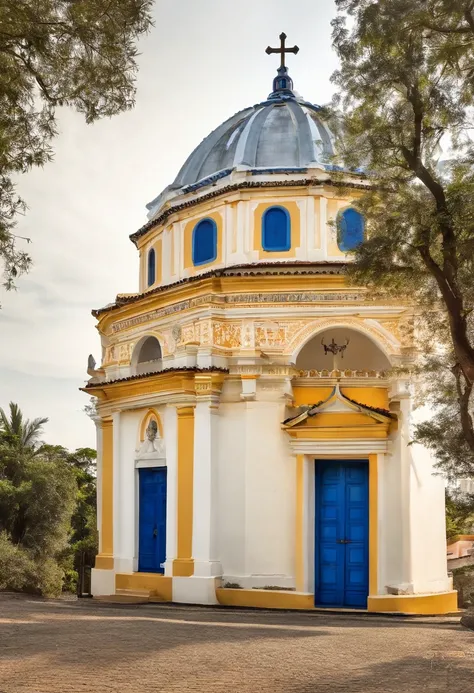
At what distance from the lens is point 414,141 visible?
11828mm

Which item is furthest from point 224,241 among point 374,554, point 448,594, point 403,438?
point 448,594

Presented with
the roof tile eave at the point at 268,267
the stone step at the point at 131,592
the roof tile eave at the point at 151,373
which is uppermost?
the roof tile eave at the point at 268,267

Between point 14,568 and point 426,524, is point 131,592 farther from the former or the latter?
point 14,568

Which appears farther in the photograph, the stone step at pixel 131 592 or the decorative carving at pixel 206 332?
the stone step at pixel 131 592

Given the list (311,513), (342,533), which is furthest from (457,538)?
(311,513)

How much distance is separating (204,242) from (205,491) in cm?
561

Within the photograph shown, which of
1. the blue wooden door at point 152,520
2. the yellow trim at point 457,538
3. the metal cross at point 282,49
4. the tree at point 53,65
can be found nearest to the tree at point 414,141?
the tree at point 53,65

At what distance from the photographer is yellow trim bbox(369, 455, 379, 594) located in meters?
17.7

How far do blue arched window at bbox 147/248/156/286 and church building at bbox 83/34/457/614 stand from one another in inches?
61.8

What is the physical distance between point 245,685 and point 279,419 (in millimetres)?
10351

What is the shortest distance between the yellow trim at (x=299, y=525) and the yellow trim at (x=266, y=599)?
21 cm

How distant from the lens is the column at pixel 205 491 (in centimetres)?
1830

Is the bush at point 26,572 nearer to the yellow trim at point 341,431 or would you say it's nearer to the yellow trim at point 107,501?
the yellow trim at point 107,501

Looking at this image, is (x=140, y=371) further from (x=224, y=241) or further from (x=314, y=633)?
(x=314, y=633)
